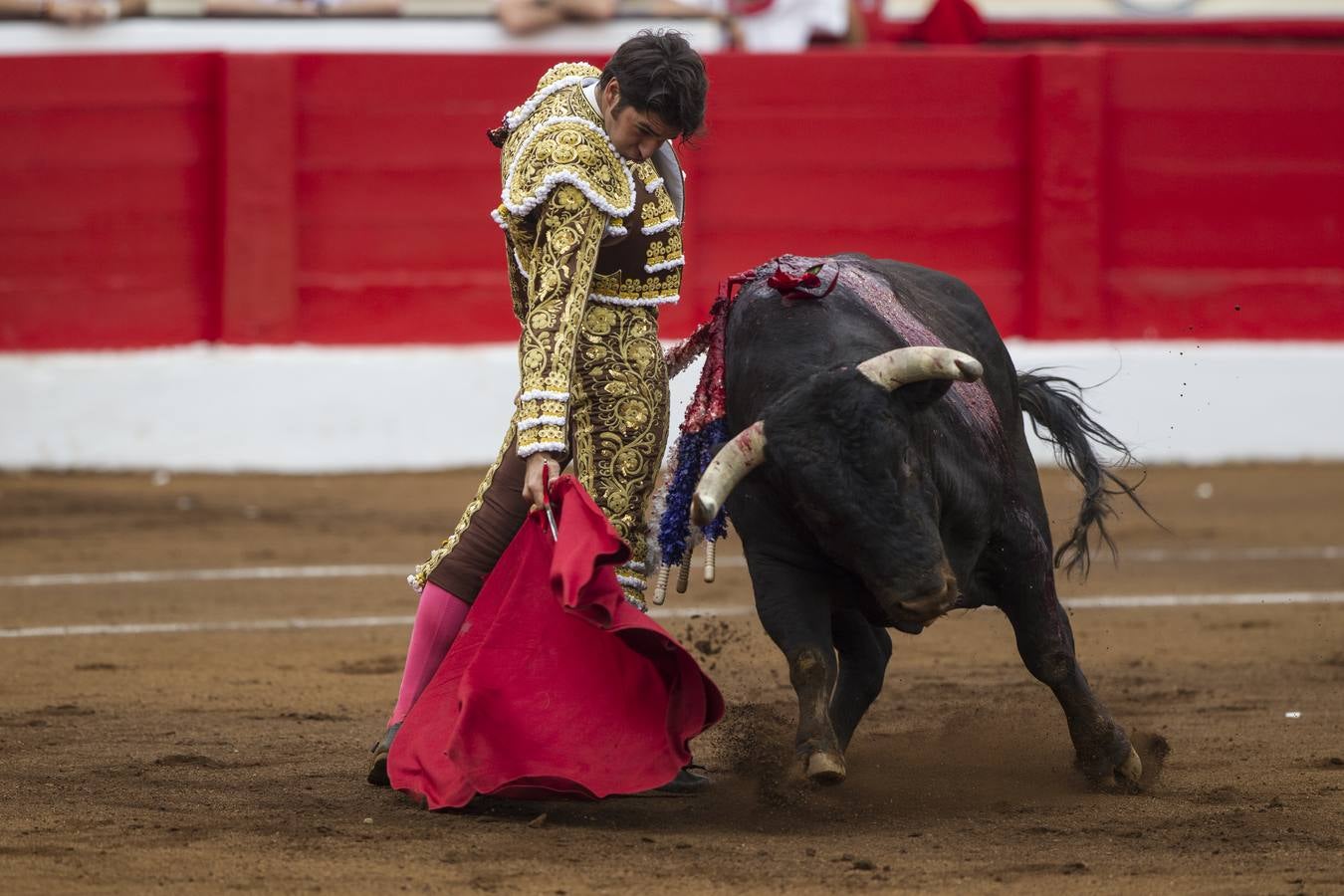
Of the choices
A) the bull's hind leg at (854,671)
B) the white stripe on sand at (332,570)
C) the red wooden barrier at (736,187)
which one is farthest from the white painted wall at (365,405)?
the bull's hind leg at (854,671)

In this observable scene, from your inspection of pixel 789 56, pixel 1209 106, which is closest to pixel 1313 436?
pixel 1209 106

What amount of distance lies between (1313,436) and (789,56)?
108 inches

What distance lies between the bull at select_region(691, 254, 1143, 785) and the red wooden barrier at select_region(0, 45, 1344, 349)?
16.4 ft

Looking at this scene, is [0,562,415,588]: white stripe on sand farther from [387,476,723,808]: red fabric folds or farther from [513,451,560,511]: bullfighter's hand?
[513,451,560,511]: bullfighter's hand

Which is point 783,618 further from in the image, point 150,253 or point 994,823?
point 150,253

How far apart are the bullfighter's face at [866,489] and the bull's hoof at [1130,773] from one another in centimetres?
51

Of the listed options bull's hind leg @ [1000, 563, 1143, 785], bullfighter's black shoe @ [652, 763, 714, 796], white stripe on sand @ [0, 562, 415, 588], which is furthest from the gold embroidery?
white stripe on sand @ [0, 562, 415, 588]


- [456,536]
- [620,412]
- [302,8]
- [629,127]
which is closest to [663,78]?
[629,127]

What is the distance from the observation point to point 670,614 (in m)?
5.14

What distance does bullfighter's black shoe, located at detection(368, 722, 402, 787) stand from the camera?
3.15m

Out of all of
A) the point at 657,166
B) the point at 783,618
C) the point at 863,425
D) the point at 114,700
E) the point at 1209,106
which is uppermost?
the point at 1209,106

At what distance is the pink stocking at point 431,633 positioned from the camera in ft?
10.3

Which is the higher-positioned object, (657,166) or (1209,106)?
(1209,106)

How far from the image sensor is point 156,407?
8.00 m
